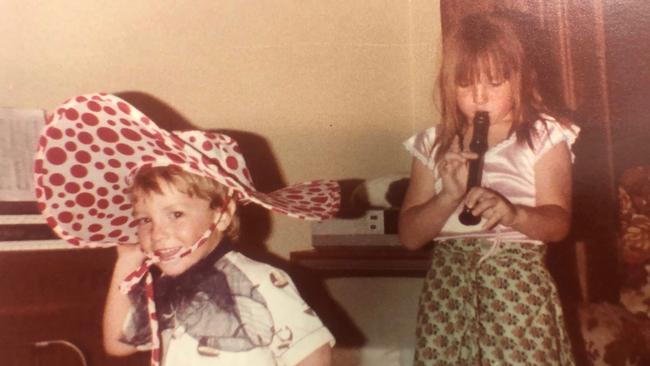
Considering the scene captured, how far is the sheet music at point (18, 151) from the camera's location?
0.70m

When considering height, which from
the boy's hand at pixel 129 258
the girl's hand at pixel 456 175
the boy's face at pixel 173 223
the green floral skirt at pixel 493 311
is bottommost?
the green floral skirt at pixel 493 311

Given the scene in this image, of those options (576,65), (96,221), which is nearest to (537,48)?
(576,65)

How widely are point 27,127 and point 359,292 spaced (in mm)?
418

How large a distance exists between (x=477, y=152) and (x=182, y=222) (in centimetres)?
26

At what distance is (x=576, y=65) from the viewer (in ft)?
2.27

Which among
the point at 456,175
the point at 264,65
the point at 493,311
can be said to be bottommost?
the point at 493,311

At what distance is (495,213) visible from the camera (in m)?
0.59

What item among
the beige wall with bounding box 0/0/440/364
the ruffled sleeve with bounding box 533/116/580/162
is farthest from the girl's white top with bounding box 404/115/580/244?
the beige wall with bounding box 0/0/440/364

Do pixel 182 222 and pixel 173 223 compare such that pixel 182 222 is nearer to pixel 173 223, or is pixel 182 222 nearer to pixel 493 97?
A: pixel 173 223

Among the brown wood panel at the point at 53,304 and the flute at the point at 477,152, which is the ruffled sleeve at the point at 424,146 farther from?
the brown wood panel at the point at 53,304

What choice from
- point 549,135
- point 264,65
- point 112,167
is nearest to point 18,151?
point 112,167

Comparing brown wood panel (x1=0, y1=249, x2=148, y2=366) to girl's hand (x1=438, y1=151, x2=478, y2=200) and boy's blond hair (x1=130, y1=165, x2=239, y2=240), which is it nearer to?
boy's blond hair (x1=130, y1=165, x2=239, y2=240)

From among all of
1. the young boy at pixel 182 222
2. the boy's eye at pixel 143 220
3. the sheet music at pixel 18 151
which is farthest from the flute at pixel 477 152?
the sheet music at pixel 18 151

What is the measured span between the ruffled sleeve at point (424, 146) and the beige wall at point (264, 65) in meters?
0.06
